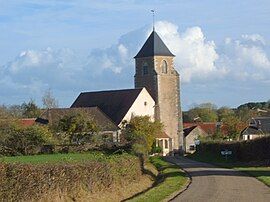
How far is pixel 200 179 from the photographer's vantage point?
113 feet

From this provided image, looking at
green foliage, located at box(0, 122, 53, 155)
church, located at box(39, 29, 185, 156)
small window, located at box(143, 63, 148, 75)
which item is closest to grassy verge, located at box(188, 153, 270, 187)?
green foliage, located at box(0, 122, 53, 155)

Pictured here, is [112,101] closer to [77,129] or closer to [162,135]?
[162,135]


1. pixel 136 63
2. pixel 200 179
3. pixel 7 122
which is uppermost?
pixel 136 63

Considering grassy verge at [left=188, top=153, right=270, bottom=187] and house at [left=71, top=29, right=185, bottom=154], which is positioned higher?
house at [left=71, top=29, right=185, bottom=154]

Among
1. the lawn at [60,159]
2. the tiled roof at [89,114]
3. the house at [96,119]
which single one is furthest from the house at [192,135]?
the lawn at [60,159]

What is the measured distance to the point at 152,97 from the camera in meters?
98.9

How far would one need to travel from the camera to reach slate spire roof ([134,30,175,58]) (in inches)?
4000

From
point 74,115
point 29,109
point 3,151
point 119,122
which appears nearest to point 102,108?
point 119,122

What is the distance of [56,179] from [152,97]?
76.2 m

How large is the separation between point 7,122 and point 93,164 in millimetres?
40374

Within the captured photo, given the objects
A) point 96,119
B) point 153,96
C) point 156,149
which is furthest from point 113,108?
point 96,119

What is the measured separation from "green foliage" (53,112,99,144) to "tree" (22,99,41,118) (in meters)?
36.0

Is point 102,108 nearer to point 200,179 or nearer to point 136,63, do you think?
point 136,63

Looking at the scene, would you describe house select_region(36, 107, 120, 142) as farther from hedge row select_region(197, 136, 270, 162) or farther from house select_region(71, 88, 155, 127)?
hedge row select_region(197, 136, 270, 162)
